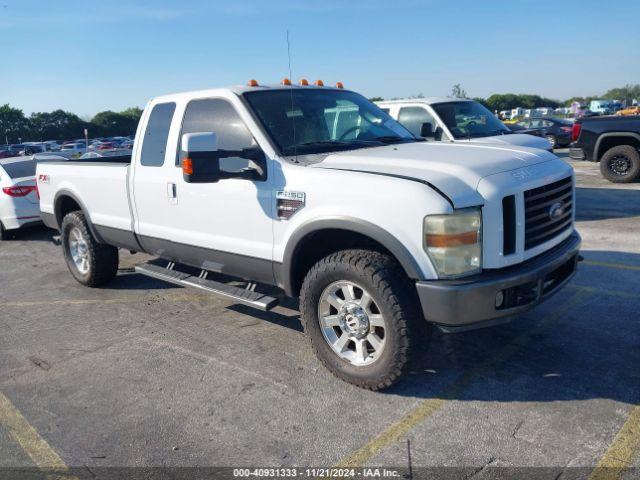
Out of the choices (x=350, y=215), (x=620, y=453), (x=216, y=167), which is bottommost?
(x=620, y=453)

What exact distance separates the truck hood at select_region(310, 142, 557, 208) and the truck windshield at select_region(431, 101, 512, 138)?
15.5ft

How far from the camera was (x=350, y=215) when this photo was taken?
347 centimetres

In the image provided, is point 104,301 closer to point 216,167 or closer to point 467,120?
point 216,167

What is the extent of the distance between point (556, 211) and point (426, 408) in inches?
63.2

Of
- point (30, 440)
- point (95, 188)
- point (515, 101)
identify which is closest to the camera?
point (30, 440)

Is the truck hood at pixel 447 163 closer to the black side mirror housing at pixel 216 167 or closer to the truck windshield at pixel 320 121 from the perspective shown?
the truck windshield at pixel 320 121

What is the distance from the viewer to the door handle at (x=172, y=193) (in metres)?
4.74

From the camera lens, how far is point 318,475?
2.83 metres

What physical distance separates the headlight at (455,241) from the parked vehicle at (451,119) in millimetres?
5533

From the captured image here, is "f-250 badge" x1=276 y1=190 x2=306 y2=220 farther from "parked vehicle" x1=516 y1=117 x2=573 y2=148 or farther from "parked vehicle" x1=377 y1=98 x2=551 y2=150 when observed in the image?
"parked vehicle" x1=516 y1=117 x2=573 y2=148

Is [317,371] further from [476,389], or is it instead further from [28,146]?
[28,146]

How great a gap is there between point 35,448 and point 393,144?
3283 millimetres

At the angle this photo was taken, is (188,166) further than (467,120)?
No

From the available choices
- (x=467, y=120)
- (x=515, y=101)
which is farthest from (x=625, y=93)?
(x=467, y=120)
